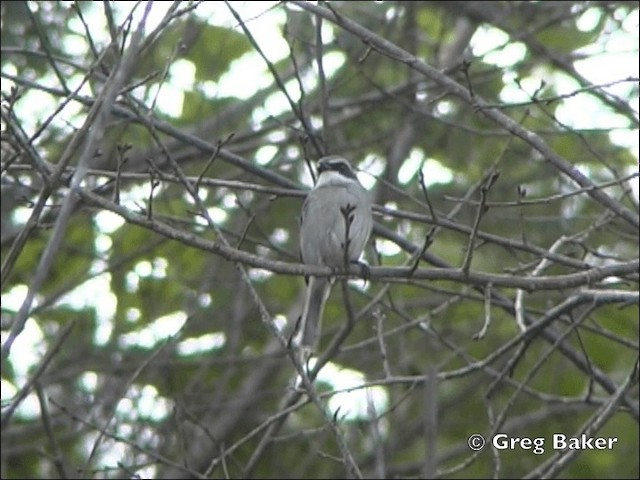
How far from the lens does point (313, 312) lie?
6.98 metres

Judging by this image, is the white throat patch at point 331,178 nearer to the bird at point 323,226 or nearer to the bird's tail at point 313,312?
the bird at point 323,226

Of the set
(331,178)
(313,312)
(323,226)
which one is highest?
(331,178)

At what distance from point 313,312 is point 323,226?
456 mm

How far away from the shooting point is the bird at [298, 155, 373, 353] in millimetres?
6891

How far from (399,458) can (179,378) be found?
150 cm

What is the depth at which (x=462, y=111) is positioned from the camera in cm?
930

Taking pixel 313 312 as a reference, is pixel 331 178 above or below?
above

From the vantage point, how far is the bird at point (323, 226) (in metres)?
6.89
